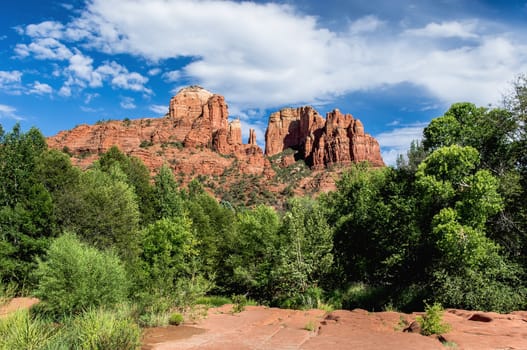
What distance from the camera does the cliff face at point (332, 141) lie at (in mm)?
119375

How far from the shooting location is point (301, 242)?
2622 centimetres

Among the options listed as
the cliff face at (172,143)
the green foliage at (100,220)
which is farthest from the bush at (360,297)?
the cliff face at (172,143)

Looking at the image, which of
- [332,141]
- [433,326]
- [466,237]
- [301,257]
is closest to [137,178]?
[301,257]

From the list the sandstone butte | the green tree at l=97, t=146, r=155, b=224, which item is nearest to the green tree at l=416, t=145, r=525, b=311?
the green tree at l=97, t=146, r=155, b=224

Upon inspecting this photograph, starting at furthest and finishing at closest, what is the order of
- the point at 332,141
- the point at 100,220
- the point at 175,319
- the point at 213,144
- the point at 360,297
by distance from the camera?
the point at 213,144, the point at 332,141, the point at 100,220, the point at 360,297, the point at 175,319

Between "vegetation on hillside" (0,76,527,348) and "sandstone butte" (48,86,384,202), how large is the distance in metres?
67.2

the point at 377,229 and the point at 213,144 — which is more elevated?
the point at 213,144

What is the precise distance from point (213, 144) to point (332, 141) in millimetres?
40308

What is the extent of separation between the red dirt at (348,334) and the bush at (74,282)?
95.9 inches

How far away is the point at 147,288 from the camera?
71.8 feet

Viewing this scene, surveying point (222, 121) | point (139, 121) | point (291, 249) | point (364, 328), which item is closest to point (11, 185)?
point (291, 249)

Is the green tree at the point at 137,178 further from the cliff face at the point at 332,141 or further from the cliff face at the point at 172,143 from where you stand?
the cliff face at the point at 332,141

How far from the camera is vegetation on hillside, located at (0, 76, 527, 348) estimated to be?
50.2 ft

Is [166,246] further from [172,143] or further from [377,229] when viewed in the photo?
[172,143]
